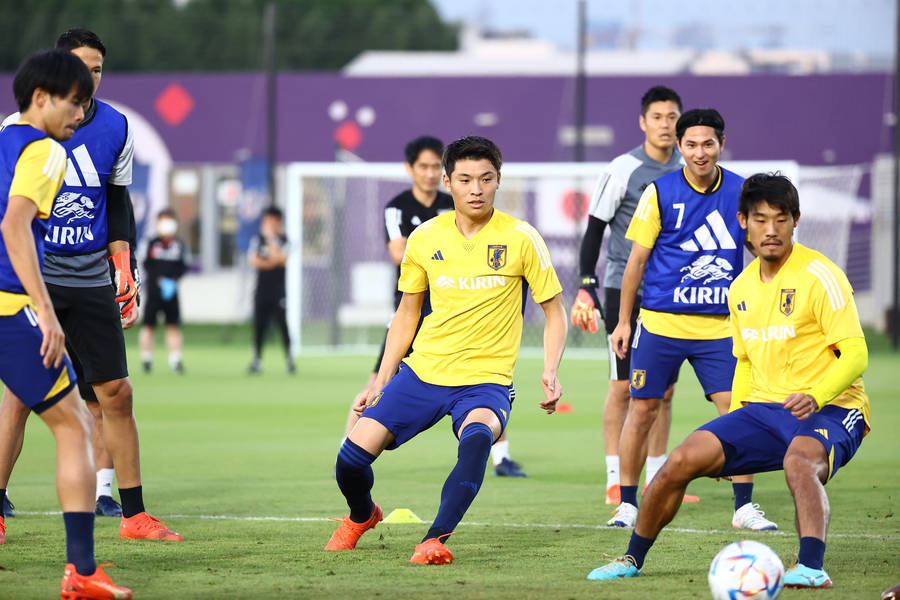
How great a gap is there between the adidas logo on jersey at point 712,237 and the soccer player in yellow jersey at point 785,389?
Result: 4.68 feet

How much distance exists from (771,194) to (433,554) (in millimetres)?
2187

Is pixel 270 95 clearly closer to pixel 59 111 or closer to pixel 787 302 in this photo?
pixel 59 111

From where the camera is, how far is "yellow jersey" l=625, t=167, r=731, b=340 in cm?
727

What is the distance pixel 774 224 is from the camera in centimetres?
569

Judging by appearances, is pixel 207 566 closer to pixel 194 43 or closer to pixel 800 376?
pixel 800 376

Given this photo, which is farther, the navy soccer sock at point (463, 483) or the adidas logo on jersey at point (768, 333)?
the navy soccer sock at point (463, 483)

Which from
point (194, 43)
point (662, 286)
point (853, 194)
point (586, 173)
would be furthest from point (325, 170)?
point (194, 43)

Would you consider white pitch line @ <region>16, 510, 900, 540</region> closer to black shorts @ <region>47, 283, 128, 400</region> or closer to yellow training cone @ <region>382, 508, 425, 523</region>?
yellow training cone @ <region>382, 508, 425, 523</region>

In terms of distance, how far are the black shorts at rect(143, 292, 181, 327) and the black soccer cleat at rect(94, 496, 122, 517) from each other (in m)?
10.6

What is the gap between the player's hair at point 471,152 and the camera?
Answer: 6.43 m

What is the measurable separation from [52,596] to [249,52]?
52168mm

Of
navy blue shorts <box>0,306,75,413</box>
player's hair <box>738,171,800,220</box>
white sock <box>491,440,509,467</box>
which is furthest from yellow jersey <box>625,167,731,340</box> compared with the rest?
navy blue shorts <box>0,306,75,413</box>

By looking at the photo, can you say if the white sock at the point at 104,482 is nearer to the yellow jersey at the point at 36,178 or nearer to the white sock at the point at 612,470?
the yellow jersey at the point at 36,178

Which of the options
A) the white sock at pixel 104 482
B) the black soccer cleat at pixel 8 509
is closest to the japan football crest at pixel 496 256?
the white sock at pixel 104 482
